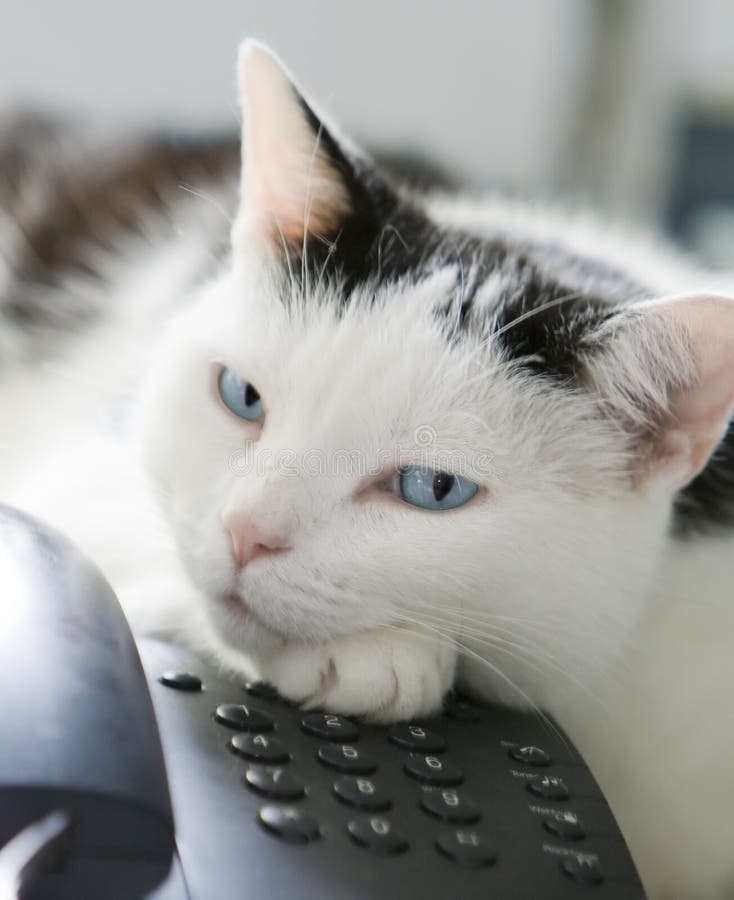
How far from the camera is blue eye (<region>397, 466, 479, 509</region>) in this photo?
2.27 ft

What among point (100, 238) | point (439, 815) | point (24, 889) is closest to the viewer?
point (24, 889)

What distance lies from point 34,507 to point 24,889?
0.55 m

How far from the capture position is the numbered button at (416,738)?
23.9 inches

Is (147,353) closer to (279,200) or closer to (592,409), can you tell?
(279,200)

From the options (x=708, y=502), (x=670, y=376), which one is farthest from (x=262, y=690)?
(x=708, y=502)

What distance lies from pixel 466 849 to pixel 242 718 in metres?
0.15

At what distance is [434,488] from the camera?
693mm

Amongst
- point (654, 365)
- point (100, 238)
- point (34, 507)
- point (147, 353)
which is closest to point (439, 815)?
point (654, 365)

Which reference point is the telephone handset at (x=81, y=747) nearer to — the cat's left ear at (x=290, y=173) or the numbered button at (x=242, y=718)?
the numbered button at (x=242, y=718)

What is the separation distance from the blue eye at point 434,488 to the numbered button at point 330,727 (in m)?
0.16

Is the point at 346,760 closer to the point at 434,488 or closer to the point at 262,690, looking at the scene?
the point at 262,690

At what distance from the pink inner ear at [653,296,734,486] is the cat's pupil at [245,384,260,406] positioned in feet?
0.99

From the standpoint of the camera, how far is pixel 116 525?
33.6 inches

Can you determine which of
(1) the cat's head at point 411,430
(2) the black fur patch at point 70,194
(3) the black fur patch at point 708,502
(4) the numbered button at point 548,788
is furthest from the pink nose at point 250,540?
(2) the black fur patch at point 70,194
